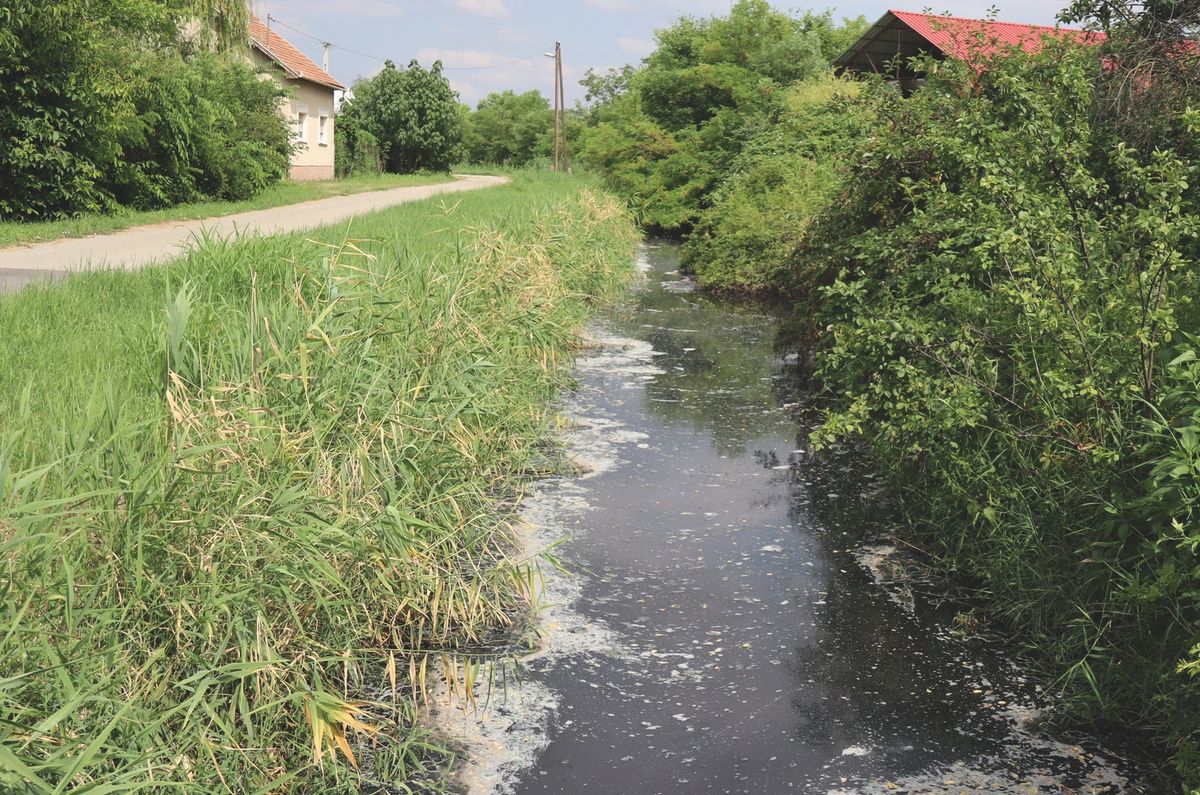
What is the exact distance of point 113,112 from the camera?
14.5m

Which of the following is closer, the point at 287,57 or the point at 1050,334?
the point at 1050,334

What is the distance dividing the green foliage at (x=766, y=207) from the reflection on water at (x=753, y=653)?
7102mm

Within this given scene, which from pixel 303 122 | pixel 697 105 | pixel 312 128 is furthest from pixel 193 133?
pixel 312 128

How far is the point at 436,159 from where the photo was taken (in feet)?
135

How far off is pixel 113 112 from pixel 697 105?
15.6 metres

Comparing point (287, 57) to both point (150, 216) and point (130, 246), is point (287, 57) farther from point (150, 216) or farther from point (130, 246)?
point (130, 246)

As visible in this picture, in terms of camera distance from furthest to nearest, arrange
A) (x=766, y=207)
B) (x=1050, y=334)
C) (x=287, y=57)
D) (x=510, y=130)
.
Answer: (x=510, y=130), (x=287, y=57), (x=766, y=207), (x=1050, y=334)

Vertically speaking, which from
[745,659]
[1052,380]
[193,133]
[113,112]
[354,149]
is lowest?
[745,659]

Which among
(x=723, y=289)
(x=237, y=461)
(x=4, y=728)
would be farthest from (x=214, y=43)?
(x=4, y=728)

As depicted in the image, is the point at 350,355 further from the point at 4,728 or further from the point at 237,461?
the point at 4,728

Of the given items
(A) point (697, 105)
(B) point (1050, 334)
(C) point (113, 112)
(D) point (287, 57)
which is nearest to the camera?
(B) point (1050, 334)

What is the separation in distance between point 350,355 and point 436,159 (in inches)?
1455

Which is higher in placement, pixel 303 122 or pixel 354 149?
pixel 303 122

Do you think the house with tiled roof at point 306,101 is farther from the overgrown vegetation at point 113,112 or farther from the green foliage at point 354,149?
the overgrown vegetation at point 113,112
